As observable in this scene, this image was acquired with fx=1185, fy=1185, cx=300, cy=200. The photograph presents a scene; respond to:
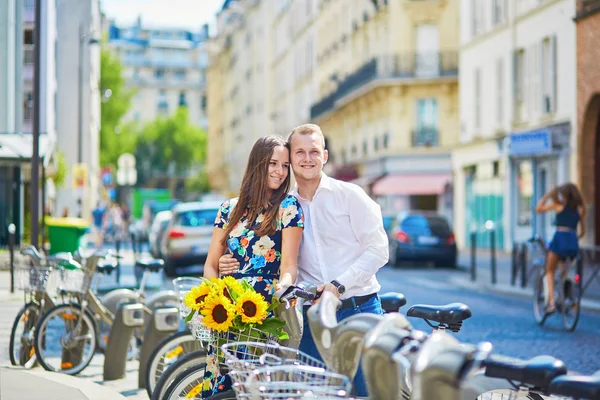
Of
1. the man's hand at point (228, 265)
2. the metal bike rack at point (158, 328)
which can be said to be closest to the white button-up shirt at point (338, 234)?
the man's hand at point (228, 265)

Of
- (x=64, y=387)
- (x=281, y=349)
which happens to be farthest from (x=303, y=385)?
(x=64, y=387)

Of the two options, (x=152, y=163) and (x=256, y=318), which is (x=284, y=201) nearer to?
(x=256, y=318)

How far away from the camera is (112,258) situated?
11352 mm

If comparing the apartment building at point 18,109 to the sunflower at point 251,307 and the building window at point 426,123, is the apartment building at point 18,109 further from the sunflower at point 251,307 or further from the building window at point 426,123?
the sunflower at point 251,307

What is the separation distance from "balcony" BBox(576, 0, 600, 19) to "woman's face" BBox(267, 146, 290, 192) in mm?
23059

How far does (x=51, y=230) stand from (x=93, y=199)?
5477 cm

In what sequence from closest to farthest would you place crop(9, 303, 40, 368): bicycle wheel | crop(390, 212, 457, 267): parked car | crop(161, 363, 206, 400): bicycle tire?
crop(161, 363, 206, 400): bicycle tire
crop(9, 303, 40, 368): bicycle wheel
crop(390, 212, 457, 267): parked car

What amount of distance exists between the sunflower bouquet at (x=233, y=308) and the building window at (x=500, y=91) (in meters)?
33.0

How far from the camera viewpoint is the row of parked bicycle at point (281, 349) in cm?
319

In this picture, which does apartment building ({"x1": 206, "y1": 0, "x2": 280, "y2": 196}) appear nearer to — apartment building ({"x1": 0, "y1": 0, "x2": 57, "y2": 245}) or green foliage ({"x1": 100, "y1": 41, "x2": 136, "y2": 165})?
green foliage ({"x1": 100, "y1": 41, "x2": 136, "y2": 165})

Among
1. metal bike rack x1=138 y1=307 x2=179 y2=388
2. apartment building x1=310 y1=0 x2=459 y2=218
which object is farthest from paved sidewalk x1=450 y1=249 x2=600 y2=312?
apartment building x1=310 y1=0 x2=459 y2=218

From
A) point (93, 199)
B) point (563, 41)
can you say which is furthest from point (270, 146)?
point (93, 199)

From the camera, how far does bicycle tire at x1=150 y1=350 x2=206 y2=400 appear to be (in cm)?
612

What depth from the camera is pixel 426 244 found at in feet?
99.5
